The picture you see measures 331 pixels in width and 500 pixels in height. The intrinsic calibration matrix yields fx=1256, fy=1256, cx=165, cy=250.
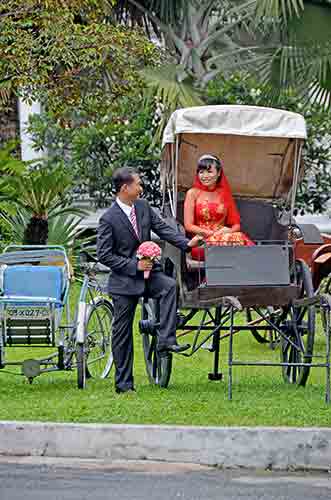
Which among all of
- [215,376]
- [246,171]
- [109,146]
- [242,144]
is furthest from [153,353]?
[109,146]

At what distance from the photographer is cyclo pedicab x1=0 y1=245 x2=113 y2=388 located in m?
10.1

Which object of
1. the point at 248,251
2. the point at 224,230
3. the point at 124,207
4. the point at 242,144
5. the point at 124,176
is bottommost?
the point at 248,251

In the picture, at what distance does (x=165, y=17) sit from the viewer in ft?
78.2

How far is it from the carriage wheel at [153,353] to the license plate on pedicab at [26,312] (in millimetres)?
1015

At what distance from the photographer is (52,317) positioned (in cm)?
1006

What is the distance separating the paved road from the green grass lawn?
650 mm

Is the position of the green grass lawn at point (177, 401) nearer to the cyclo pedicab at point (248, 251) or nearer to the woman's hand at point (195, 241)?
the cyclo pedicab at point (248, 251)

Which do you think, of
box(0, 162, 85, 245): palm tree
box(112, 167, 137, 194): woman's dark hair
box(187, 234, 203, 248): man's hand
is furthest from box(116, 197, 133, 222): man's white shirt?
box(0, 162, 85, 245): palm tree

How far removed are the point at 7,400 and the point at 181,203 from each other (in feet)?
8.99

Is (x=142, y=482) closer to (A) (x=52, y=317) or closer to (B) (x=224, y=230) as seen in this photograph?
(A) (x=52, y=317)

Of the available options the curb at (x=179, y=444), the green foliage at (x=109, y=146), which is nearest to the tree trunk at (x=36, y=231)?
the green foliage at (x=109, y=146)

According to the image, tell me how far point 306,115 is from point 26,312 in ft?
36.5

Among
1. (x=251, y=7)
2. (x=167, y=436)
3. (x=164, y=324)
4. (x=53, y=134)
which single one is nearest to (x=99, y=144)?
(x=53, y=134)

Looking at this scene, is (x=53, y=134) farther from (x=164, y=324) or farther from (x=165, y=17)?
(x=164, y=324)
